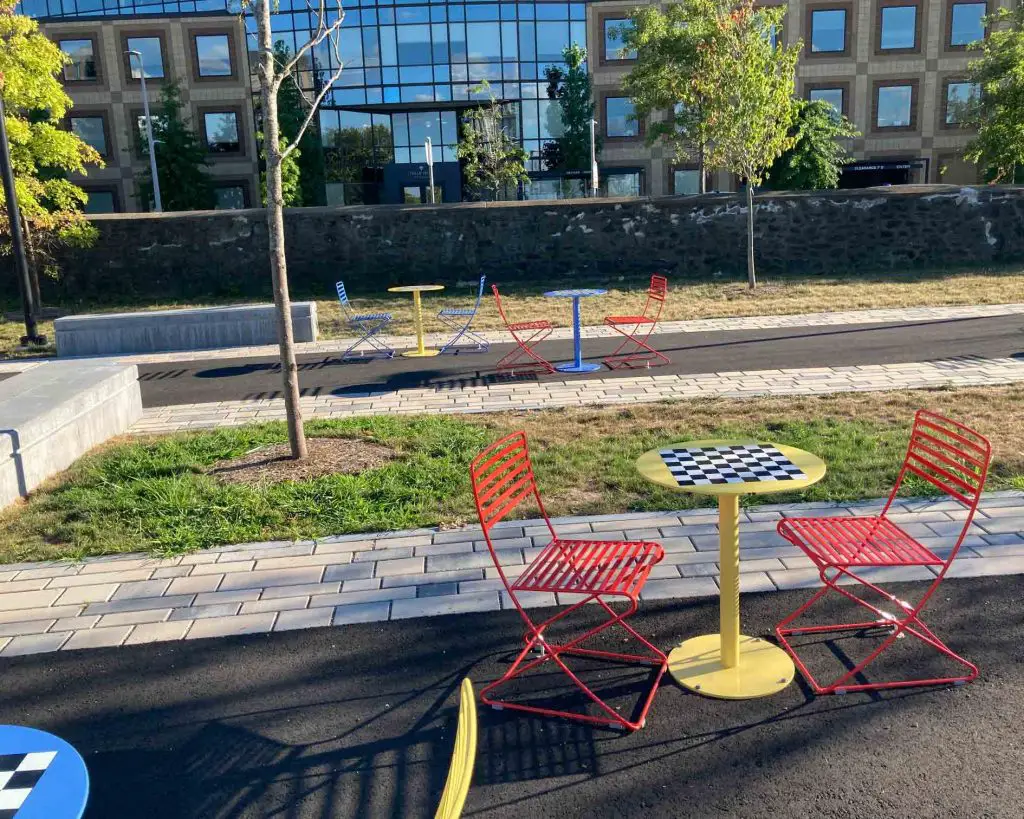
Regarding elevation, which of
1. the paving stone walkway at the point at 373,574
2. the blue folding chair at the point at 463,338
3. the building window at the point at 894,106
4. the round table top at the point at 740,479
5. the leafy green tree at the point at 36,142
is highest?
the building window at the point at 894,106

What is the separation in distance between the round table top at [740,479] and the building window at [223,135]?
130 ft

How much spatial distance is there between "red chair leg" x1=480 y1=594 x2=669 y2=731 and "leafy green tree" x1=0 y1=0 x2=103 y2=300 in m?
13.9

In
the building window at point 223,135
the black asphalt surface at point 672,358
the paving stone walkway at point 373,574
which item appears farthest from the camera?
the building window at point 223,135

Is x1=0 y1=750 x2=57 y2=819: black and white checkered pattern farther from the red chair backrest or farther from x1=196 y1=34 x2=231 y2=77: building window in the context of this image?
x1=196 y1=34 x2=231 y2=77: building window

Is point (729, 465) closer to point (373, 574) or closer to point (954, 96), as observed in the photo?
point (373, 574)

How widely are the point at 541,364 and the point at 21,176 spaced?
1117 cm

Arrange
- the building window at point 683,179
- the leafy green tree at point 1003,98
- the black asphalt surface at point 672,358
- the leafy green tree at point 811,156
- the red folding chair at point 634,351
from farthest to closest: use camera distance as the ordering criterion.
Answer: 1. the building window at point 683,179
2. the leafy green tree at point 811,156
3. the leafy green tree at point 1003,98
4. the red folding chair at point 634,351
5. the black asphalt surface at point 672,358

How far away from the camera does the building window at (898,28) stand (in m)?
36.6

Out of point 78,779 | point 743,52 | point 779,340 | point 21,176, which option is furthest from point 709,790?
point 21,176

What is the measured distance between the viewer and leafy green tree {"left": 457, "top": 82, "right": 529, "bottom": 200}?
33.8 metres

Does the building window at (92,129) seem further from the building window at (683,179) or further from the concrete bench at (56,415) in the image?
the concrete bench at (56,415)

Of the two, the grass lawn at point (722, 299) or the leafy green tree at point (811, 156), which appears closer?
the grass lawn at point (722, 299)

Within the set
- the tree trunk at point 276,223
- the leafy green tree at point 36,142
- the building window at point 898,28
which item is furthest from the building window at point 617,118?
the tree trunk at point 276,223

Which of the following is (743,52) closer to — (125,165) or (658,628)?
(658,628)
